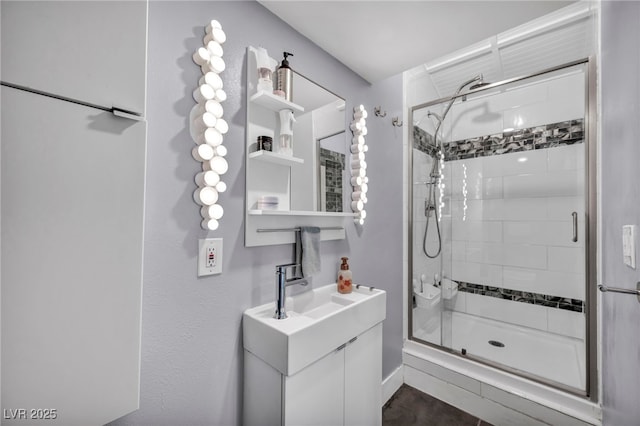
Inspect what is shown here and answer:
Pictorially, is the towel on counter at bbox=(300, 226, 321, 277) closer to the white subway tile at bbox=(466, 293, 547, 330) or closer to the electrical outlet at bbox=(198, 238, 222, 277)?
the electrical outlet at bbox=(198, 238, 222, 277)

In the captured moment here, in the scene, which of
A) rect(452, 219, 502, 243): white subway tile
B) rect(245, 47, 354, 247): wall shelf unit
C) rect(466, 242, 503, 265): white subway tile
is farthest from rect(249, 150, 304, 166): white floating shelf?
rect(466, 242, 503, 265): white subway tile

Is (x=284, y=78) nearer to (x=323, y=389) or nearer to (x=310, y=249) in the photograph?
(x=310, y=249)

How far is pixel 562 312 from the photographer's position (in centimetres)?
219

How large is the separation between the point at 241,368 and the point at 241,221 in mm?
638

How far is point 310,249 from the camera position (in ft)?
4.53

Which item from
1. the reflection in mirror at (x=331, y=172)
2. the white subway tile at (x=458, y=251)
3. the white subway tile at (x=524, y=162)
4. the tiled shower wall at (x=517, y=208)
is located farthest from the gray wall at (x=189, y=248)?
the white subway tile at (x=524, y=162)

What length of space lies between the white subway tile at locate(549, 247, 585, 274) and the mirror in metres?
1.89

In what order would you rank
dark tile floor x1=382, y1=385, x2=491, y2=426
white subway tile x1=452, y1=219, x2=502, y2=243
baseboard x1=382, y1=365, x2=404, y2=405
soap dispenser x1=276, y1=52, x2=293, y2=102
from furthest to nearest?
1. white subway tile x1=452, y1=219, x2=502, y2=243
2. baseboard x1=382, y1=365, x2=404, y2=405
3. dark tile floor x1=382, y1=385, x2=491, y2=426
4. soap dispenser x1=276, y1=52, x2=293, y2=102

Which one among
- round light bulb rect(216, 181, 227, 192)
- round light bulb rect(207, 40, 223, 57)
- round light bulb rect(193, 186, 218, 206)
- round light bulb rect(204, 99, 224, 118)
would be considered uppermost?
round light bulb rect(207, 40, 223, 57)

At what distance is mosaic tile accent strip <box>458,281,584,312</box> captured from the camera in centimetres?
214

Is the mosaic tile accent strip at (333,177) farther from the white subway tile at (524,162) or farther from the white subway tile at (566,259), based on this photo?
the white subway tile at (566,259)

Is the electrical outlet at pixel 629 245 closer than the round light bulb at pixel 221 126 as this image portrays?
Yes

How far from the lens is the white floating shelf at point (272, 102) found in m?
1.15

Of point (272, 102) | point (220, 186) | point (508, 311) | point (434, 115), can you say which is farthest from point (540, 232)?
point (220, 186)
